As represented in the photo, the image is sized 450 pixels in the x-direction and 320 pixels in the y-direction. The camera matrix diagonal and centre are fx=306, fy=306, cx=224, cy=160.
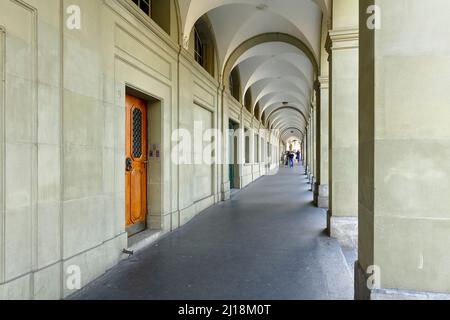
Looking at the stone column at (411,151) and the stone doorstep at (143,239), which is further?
the stone doorstep at (143,239)

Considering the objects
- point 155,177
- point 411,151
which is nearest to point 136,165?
point 155,177

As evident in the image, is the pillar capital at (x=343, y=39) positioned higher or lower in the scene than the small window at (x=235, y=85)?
lower

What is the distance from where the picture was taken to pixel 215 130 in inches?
378

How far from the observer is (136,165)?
5.47 m

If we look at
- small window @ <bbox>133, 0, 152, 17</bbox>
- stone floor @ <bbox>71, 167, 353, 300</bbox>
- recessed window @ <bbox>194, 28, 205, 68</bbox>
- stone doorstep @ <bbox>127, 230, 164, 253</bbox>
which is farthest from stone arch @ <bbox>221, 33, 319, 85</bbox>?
stone doorstep @ <bbox>127, 230, 164, 253</bbox>

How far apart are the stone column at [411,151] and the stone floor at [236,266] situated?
111cm

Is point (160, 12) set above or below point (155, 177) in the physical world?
above

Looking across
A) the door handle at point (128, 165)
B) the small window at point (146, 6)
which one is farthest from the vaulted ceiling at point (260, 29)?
the door handle at point (128, 165)

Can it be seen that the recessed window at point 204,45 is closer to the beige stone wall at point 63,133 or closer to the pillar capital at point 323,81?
the pillar capital at point 323,81

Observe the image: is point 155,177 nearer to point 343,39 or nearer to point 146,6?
point 146,6

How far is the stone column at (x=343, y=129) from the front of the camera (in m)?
5.31

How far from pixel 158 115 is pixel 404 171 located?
14.7ft

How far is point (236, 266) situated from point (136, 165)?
102 inches

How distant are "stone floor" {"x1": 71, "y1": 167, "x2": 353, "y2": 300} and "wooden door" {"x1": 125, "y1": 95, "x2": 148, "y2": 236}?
2.06 feet
